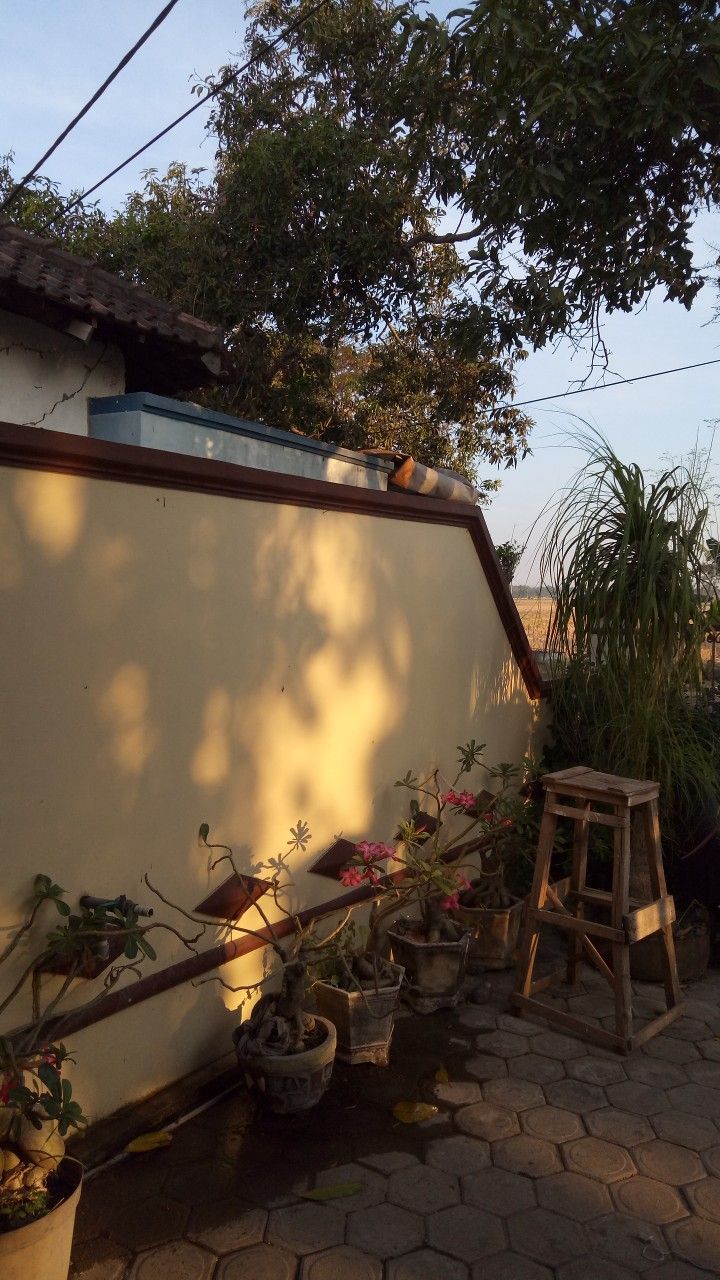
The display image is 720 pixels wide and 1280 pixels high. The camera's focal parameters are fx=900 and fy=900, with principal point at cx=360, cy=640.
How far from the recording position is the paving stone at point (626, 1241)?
6.77ft

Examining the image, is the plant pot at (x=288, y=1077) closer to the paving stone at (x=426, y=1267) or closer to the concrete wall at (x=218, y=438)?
the paving stone at (x=426, y=1267)

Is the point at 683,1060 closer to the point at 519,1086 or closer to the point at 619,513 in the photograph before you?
the point at 519,1086

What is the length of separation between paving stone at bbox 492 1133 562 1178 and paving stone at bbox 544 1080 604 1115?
23cm

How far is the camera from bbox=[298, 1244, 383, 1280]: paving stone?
200 cm

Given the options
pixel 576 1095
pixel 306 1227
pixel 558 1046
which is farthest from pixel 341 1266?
pixel 558 1046

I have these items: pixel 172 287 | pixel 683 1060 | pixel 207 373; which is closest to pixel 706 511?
pixel 683 1060

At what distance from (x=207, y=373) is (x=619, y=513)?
11.0 feet

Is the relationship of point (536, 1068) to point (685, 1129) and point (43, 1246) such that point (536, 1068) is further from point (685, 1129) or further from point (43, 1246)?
point (43, 1246)

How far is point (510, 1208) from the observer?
88.7 inches

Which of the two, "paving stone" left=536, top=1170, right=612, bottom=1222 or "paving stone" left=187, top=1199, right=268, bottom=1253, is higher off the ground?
"paving stone" left=536, top=1170, right=612, bottom=1222

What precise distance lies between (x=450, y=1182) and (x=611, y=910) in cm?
134

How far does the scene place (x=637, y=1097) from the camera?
281cm

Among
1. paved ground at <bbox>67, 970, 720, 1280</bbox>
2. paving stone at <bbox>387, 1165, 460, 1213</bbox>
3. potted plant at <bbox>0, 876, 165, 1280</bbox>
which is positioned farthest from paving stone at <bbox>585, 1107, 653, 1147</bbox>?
potted plant at <bbox>0, 876, 165, 1280</bbox>

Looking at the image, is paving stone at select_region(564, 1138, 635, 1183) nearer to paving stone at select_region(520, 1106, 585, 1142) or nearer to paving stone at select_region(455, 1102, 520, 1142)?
paving stone at select_region(520, 1106, 585, 1142)
